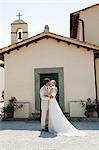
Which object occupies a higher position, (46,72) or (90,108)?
(46,72)

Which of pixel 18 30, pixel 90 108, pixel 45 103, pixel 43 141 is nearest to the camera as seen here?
pixel 43 141

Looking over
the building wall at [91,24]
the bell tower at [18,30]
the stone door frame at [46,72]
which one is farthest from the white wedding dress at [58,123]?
the bell tower at [18,30]

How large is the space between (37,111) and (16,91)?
1468 millimetres

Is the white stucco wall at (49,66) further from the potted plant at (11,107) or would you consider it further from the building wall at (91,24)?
the building wall at (91,24)

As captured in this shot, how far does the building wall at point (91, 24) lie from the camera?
52.7 feet

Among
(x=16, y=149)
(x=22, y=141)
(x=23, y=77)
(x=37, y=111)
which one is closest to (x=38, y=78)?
(x=23, y=77)

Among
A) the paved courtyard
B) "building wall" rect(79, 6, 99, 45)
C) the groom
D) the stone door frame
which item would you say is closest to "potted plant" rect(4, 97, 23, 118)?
the stone door frame

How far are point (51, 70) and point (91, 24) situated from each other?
4114mm

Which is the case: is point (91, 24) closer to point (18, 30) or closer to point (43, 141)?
point (18, 30)

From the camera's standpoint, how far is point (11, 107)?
45.2 feet

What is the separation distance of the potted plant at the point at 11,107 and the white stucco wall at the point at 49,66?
0.34 meters

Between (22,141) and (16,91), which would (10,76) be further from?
(22,141)

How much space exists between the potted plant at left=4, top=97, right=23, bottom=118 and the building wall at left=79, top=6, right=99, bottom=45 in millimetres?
5672

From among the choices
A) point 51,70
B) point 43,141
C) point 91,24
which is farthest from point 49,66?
point 43,141
